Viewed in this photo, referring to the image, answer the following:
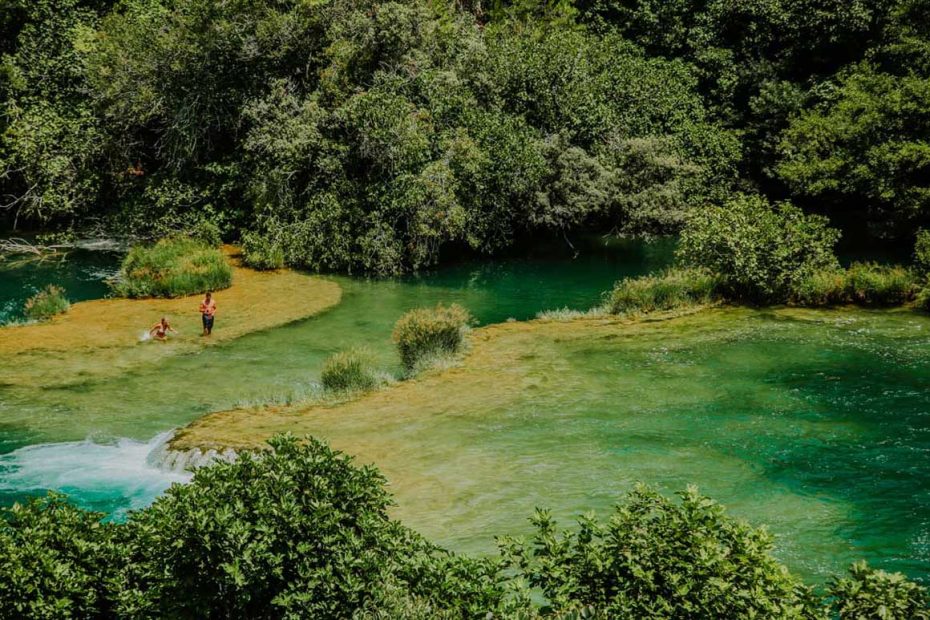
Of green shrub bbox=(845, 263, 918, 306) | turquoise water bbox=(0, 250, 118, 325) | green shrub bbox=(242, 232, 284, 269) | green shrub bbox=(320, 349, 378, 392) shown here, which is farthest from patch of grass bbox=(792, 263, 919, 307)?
turquoise water bbox=(0, 250, 118, 325)

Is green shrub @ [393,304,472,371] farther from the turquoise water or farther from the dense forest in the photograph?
the turquoise water

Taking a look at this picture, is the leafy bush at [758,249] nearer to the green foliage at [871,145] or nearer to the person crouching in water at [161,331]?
the green foliage at [871,145]

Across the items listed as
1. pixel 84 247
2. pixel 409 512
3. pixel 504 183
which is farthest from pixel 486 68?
pixel 409 512

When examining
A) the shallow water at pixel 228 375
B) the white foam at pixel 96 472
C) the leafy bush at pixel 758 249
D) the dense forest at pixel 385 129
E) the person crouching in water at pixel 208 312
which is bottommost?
the white foam at pixel 96 472

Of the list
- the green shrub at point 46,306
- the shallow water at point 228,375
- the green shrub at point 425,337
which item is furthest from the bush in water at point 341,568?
the green shrub at point 46,306

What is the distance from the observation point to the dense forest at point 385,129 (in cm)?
3047

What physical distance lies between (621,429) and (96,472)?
31.5 ft

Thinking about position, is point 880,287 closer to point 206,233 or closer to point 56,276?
point 206,233

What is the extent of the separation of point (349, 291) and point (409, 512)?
16.6m

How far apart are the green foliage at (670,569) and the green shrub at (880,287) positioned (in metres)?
18.8

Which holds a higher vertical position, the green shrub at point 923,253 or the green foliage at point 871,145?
the green foliage at point 871,145

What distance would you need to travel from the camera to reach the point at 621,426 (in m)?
15.6

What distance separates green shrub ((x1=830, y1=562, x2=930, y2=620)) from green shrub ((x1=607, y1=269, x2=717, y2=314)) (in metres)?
17.5

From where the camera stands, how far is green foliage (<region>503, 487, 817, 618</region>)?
7145 mm
